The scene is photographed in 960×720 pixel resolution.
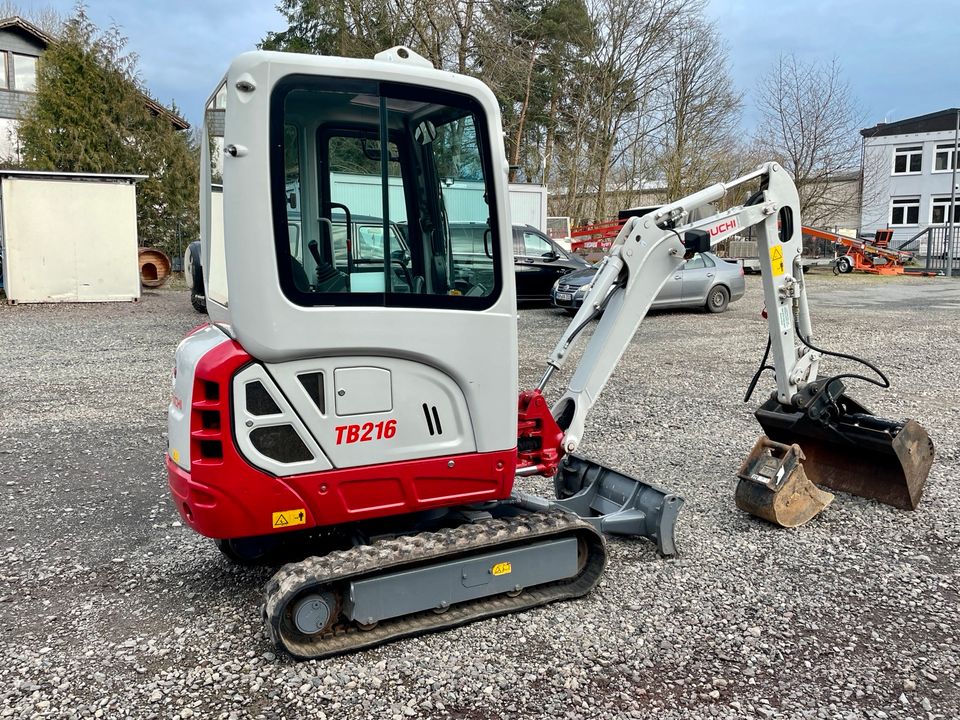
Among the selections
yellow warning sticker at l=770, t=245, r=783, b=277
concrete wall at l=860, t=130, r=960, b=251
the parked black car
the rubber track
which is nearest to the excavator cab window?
the rubber track

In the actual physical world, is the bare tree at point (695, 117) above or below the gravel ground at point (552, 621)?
above

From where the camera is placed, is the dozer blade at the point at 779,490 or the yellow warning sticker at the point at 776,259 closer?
the dozer blade at the point at 779,490

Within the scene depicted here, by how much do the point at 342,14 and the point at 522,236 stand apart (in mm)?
14010

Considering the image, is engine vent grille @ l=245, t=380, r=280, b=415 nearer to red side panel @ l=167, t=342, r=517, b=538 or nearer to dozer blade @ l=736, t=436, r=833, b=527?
red side panel @ l=167, t=342, r=517, b=538

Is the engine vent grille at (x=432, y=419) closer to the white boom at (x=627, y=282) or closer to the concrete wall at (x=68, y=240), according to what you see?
the white boom at (x=627, y=282)

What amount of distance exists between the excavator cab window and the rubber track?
108 cm

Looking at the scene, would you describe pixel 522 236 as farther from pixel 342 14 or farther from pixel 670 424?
pixel 342 14

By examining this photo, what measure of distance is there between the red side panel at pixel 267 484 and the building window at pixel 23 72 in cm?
3294

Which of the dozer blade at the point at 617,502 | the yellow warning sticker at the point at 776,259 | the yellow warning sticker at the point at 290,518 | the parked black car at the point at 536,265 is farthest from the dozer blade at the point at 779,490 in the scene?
the parked black car at the point at 536,265

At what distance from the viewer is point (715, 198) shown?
491cm

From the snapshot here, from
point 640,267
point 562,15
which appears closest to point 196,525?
point 640,267

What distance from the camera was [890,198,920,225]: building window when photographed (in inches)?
1850

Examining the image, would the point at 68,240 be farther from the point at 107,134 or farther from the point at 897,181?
the point at 897,181

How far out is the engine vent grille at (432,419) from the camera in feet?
12.1
